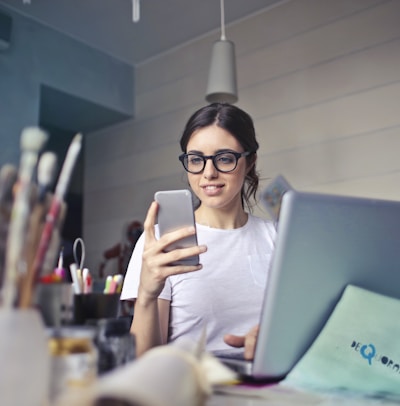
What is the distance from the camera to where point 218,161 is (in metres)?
1.32

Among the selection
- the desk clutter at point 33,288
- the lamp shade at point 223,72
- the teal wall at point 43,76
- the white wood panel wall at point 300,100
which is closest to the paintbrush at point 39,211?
the desk clutter at point 33,288

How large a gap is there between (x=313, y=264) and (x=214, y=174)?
2.19 feet

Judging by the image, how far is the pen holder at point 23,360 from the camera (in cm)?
41

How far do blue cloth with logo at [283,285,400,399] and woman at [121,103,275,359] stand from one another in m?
0.46

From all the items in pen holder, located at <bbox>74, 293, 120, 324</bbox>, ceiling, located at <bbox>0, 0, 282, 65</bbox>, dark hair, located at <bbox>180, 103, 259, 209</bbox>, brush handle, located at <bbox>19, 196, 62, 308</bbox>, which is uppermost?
ceiling, located at <bbox>0, 0, 282, 65</bbox>

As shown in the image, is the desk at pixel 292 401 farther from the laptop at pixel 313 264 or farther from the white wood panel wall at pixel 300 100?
the white wood panel wall at pixel 300 100

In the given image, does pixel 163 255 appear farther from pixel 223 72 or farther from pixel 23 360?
pixel 223 72

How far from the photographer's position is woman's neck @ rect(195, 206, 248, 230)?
4.68 feet

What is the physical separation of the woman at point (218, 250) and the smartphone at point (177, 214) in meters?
0.16

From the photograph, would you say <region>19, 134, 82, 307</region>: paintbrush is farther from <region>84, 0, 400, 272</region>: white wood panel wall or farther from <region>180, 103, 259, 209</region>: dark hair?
<region>84, 0, 400, 272</region>: white wood panel wall

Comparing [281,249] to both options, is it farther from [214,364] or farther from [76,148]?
[76,148]

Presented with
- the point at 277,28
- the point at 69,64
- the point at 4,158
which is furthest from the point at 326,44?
the point at 4,158

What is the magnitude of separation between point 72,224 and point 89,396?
163 inches

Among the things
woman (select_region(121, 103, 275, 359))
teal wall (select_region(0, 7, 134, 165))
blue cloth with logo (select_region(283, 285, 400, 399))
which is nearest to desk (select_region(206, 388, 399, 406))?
blue cloth with logo (select_region(283, 285, 400, 399))
